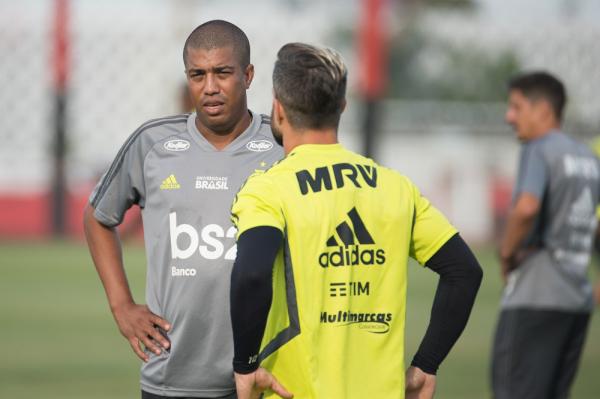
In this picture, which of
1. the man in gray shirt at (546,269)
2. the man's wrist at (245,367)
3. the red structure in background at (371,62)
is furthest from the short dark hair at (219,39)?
the red structure in background at (371,62)

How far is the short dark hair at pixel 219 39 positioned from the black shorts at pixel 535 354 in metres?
3.44

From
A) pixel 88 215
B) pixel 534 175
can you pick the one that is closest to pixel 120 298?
pixel 88 215

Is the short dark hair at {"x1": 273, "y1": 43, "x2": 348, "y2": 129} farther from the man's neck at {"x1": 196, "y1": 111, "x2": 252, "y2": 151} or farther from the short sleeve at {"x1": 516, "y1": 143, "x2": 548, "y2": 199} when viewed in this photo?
the short sleeve at {"x1": 516, "y1": 143, "x2": 548, "y2": 199}

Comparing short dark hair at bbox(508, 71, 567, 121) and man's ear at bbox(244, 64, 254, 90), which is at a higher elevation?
man's ear at bbox(244, 64, 254, 90)

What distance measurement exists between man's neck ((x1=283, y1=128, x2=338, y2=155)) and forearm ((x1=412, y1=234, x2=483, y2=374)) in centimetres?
53

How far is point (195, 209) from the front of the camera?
469 cm

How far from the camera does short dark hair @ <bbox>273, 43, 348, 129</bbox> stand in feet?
12.8

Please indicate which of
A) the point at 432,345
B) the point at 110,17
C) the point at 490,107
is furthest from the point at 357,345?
the point at 490,107

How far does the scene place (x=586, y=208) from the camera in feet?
24.9

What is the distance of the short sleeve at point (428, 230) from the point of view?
13.2 ft

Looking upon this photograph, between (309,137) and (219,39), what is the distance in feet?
2.87

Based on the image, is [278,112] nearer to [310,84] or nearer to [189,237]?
[310,84]

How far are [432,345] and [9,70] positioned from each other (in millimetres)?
27712

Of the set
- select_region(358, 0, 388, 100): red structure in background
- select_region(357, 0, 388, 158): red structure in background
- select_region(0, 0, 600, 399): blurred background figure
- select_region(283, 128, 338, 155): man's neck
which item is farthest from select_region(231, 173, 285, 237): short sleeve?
select_region(358, 0, 388, 100): red structure in background
